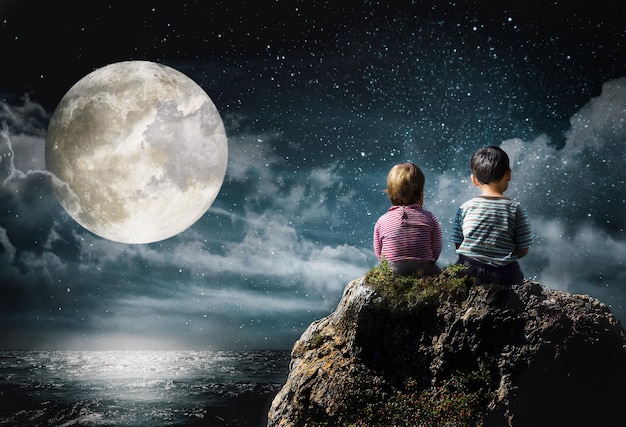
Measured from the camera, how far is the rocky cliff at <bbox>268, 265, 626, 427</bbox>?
553 cm

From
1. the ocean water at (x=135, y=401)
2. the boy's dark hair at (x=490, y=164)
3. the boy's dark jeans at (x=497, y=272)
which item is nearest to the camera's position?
the boy's dark hair at (x=490, y=164)

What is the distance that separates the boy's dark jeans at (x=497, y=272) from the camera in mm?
5789

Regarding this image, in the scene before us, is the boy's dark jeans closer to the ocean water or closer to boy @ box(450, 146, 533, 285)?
boy @ box(450, 146, 533, 285)

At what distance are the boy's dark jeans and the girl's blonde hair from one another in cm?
103

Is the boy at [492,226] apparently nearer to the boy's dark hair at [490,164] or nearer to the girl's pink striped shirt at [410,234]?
the boy's dark hair at [490,164]

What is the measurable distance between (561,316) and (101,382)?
49.3 m

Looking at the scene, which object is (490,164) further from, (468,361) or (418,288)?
(468,361)

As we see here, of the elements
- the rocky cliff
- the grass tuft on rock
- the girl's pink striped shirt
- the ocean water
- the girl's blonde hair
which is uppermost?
the girl's blonde hair

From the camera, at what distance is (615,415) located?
5551 millimetres

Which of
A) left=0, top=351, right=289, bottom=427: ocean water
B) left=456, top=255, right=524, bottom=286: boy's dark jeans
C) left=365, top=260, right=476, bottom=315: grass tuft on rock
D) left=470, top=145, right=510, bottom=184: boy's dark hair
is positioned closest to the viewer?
left=470, top=145, right=510, bottom=184: boy's dark hair

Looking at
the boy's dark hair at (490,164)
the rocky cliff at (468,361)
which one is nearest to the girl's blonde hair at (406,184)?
the boy's dark hair at (490,164)

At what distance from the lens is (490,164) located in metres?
5.69

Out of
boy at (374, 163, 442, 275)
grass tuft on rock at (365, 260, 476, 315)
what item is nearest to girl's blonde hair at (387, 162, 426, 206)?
boy at (374, 163, 442, 275)

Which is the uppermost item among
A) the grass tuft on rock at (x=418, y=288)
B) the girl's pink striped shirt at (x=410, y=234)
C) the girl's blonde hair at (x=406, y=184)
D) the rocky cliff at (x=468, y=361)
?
the girl's blonde hair at (x=406, y=184)
